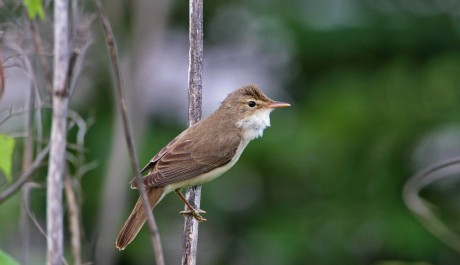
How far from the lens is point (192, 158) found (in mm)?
4816

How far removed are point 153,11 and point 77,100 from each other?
0.96 metres

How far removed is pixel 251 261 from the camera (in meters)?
7.06

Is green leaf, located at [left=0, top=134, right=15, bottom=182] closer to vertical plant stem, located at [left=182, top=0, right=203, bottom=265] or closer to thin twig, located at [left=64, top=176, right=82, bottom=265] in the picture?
thin twig, located at [left=64, top=176, right=82, bottom=265]

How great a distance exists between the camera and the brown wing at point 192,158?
15.3 ft

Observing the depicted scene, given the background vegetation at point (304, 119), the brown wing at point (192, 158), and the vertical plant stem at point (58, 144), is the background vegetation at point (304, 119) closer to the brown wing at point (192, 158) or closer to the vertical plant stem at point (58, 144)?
the brown wing at point (192, 158)

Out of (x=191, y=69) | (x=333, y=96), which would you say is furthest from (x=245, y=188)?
(x=191, y=69)

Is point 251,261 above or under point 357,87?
under

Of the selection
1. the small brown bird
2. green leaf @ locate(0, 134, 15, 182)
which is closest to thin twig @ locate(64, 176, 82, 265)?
green leaf @ locate(0, 134, 15, 182)

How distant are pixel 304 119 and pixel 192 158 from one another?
8.45 feet

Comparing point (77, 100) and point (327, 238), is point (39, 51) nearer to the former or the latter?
point (77, 100)

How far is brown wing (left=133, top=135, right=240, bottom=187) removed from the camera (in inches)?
183

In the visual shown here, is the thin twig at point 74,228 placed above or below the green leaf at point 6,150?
below

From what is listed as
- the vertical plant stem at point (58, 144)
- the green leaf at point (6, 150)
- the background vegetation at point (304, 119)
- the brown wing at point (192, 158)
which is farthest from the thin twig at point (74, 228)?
the background vegetation at point (304, 119)

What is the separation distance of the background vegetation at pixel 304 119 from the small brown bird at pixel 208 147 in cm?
130
